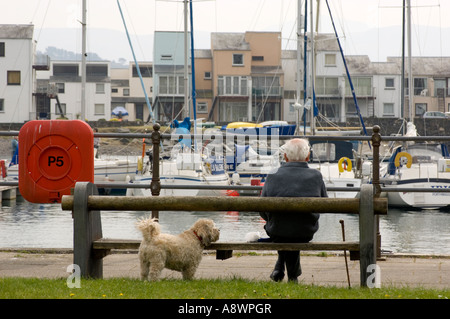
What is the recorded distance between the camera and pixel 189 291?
529cm

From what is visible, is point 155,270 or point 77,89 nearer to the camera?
point 155,270

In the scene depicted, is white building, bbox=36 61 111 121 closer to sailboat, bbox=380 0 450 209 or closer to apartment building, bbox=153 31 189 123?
apartment building, bbox=153 31 189 123

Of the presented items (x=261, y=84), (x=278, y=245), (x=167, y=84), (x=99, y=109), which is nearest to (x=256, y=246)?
(x=278, y=245)

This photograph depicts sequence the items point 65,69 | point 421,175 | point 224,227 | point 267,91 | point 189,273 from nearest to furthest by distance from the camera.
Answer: point 189,273 < point 224,227 < point 421,175 < point 267,91 < point 65,69

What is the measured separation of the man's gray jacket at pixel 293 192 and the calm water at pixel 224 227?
9.02 m

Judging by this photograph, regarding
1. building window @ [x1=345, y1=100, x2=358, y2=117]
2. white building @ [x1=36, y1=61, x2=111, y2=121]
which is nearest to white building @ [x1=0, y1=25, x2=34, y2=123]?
white building @ [x1=36, y1=61, x2=111, y2=121]

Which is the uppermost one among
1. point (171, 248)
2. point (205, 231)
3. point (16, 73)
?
point (16, 73)

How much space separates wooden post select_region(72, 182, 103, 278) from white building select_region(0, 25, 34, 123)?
70.5 m

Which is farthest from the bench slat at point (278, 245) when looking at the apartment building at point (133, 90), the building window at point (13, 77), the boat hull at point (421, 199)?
the apartment building at point (133, 90)

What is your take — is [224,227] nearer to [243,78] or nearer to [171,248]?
[171,248]

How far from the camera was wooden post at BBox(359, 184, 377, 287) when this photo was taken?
5527 millimetres

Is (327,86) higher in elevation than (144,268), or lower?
higher

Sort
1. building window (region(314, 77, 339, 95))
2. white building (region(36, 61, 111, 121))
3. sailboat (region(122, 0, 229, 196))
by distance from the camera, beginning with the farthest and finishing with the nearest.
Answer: white building (region(36, 61, 111, 121))
building window (region(314, 77, 339, 95))
sailboat (region(122, 0, 229, 196))
